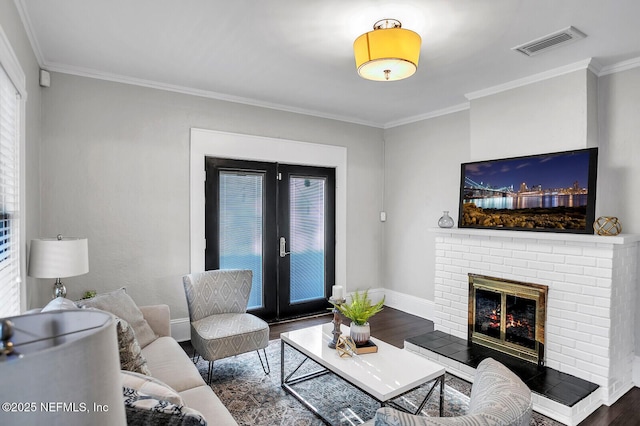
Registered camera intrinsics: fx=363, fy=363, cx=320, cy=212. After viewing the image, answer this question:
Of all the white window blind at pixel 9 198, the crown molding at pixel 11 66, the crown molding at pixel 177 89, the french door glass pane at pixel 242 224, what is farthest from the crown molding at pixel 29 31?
the french door glass pane at pixel 242 224

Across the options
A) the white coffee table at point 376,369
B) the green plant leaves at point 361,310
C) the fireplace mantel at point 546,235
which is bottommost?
the white coffee table at point 376,369

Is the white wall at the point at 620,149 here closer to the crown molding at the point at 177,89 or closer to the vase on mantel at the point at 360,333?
the vase on mantel at the point at 360,333

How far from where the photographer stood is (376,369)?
226 cm

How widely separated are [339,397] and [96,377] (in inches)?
95.8

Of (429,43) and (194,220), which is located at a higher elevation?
(429,43)

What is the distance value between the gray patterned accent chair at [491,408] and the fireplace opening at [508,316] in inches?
85.7

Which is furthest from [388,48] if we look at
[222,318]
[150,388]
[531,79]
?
[222,318]

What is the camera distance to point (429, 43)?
2723mm

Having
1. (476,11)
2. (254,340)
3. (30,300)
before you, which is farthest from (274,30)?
(30,300)

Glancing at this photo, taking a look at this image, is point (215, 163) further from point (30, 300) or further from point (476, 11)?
point (476, 11)

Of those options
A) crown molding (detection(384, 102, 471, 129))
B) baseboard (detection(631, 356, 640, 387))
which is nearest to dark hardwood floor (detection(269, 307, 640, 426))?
baseboard (detection(631, 356, 640, 387))

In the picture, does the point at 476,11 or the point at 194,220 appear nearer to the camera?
the point at 476,11

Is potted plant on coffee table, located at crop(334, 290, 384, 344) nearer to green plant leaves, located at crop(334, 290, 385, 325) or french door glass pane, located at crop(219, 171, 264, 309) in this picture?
green plant leaves, located at crop(334, 290, 385, 325)

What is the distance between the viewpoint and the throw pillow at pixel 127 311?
2.35 m
